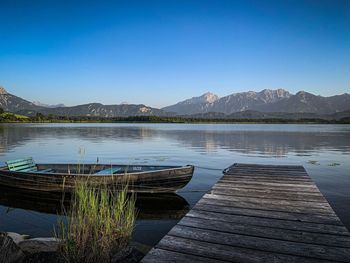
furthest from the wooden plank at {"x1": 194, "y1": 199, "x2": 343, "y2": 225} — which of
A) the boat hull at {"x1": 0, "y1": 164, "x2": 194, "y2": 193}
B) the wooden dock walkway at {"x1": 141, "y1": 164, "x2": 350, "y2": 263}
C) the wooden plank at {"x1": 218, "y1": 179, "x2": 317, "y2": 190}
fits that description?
Result: the boat hull at {"x1": 0, "y1": 164, "x2": 194, "y2": 193}

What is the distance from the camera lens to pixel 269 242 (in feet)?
18.5

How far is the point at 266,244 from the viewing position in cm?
553

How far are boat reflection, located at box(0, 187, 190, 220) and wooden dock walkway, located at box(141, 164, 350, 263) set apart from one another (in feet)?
11.5

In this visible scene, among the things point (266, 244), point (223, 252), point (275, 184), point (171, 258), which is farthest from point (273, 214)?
point (275, 184)

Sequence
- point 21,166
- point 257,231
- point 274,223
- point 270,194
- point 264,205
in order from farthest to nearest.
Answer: point 21,166 < point 270,194 < point 264,205 < point 274,223 < point 257,231

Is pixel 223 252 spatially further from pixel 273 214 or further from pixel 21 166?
pixel 21 166

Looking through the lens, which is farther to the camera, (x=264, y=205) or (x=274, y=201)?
(x=274, y=201)

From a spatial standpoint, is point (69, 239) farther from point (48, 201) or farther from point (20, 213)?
point (48, 201)

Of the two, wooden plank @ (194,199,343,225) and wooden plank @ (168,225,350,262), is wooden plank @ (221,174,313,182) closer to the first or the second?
wooden plank @ (194,199,343,225)

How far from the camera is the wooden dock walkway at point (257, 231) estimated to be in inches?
199

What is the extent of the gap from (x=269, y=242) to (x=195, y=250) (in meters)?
1.44

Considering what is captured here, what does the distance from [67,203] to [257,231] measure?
10.5 metres

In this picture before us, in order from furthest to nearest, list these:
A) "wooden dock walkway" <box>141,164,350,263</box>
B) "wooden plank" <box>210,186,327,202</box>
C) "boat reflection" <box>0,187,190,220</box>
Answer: "boat reflection" <box>0,187,190,220</box> < "wooden plank" <box>210,186,327,202</box> < "wooden dock walkway" <box>141,164,350,263</box>

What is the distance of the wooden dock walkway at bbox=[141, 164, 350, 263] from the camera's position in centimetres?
507
